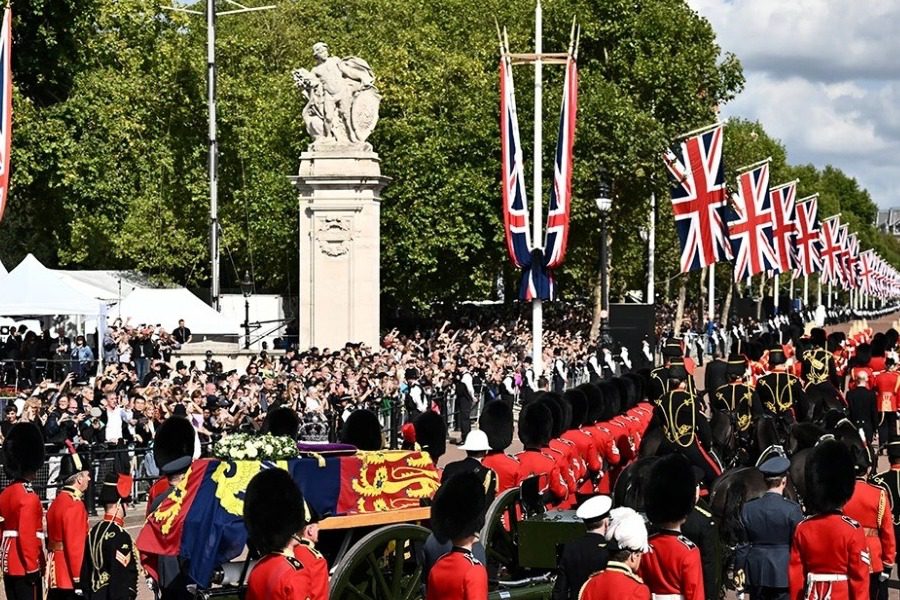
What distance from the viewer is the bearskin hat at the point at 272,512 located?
806 cm

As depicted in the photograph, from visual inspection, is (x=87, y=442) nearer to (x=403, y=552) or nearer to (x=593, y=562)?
(x=403, y=552)

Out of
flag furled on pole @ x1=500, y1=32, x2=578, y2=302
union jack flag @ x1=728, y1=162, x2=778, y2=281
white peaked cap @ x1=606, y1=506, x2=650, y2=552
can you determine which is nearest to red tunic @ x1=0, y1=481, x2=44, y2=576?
white peaked cap @ x1=606, y1=506, x2=650, y2=552

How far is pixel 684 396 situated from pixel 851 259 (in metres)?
62.1

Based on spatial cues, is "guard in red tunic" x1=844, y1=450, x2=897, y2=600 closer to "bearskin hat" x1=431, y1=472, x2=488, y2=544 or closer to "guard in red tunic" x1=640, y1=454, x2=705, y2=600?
"guard in red tunic" x1=640, y1=454, x2=705, y2=600

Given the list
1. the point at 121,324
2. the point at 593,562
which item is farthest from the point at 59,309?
the point at 593,562

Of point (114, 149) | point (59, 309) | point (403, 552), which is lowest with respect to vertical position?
point (403, 552)

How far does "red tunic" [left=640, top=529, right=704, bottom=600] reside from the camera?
8.16m

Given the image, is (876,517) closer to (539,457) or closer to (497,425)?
(539,457)

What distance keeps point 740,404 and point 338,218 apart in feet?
46.0

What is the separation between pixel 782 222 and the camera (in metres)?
45.6

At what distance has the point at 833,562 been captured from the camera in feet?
30.5

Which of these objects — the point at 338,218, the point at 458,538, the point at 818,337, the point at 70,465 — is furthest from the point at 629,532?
the point at 338,218

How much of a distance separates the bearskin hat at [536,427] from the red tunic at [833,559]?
3.93 m

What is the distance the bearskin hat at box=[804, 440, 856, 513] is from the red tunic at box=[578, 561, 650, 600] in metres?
2.55
